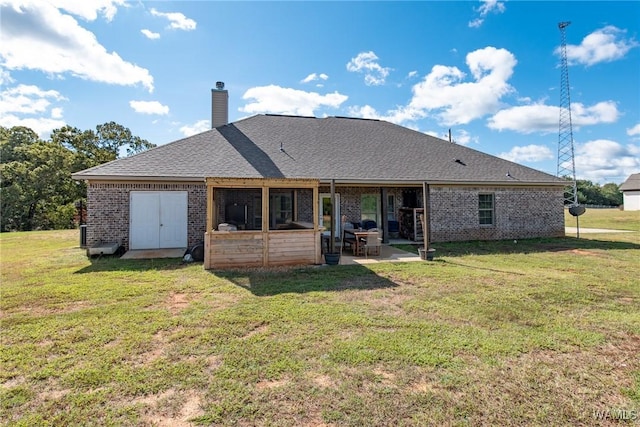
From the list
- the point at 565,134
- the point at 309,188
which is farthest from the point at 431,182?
the point at 565,134

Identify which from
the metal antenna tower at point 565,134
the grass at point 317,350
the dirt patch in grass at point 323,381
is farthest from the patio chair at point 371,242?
the metal antenna tower at point 565,134

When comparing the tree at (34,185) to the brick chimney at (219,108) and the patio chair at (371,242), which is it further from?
the patio chair at (371,242)

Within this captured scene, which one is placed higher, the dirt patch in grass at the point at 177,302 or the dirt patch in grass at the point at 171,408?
the dirt patch in grass at the point at 177,302

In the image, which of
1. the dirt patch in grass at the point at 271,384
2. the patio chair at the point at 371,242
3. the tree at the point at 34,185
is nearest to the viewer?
the dirt patch in grass at the point at 271,384

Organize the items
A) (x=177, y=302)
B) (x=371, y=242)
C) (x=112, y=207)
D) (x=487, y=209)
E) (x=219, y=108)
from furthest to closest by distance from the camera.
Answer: (x=219, y=108) → (x=487, y=209) → (x=112, y=207) → (x=371, y=242) → (x=177, y=302)

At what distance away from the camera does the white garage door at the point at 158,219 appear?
10.3 m

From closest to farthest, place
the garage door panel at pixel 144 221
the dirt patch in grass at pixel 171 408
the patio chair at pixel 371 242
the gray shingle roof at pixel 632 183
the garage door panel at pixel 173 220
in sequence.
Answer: the dirt patch in grass at pixel 171 408, the patio chair at pixel 371 242, the garage door panel at pixel 144 221, the garage door panel at pixel 173 220, the gray shingle roof at pixel 632 183

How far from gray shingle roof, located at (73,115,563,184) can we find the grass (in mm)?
4988

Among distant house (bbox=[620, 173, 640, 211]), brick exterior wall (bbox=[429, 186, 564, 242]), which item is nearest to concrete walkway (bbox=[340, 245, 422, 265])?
brick exterior wall (bbox=[429, 186, 564, 242])

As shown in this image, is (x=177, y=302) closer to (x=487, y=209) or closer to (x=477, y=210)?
(x=477, y=210)

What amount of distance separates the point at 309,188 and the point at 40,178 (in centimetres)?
2579

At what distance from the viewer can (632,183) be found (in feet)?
148

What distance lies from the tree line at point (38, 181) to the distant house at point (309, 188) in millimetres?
16357

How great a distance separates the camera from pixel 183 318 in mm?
4367
